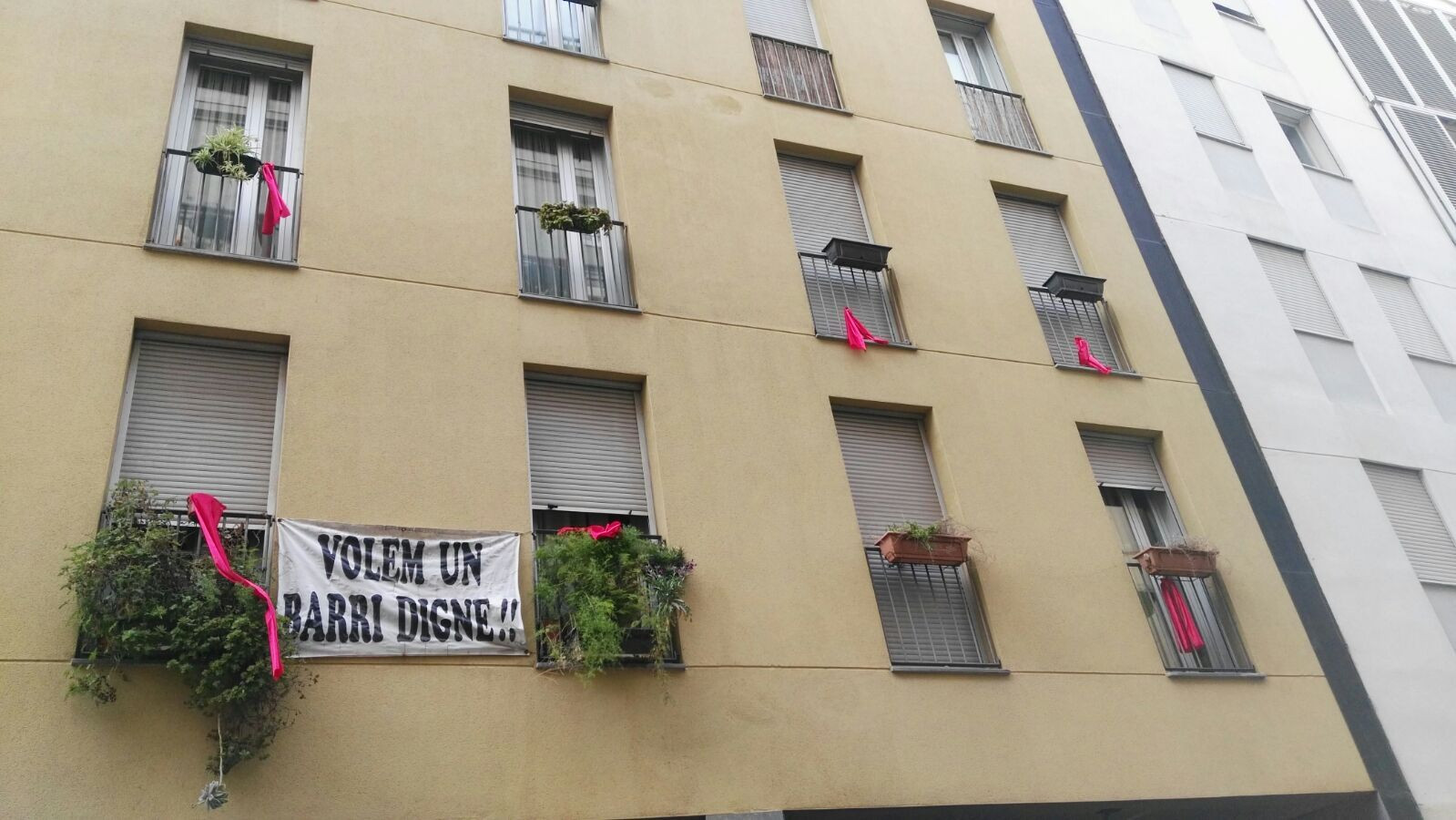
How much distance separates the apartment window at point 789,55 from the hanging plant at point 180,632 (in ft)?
29.2

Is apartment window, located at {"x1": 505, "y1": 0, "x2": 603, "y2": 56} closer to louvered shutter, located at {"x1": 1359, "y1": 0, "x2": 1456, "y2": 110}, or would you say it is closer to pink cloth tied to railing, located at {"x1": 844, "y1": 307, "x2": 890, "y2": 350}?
pink cloth tied to railing, located at {"x1": 844, "y1": 307, "x2": 890, "y2": 350}

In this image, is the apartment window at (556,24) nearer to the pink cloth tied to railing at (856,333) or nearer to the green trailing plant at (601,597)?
the pink cloth tied to railing at (856,333)

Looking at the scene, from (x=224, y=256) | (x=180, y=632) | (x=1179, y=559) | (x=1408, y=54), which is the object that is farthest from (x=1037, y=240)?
(x=1408, y=54)

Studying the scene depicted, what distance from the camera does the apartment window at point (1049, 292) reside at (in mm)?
13656

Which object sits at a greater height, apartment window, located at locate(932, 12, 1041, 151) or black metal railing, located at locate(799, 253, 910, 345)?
apartment window, located at locate(932, 12, 1041, 151)

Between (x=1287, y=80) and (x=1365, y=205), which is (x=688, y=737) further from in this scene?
(x=1287, y=80)

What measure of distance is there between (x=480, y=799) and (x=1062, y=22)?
48.7 feet

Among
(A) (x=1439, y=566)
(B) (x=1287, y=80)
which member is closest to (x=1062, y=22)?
(B) (x=1287, y=80)

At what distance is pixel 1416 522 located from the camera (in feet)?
47.5

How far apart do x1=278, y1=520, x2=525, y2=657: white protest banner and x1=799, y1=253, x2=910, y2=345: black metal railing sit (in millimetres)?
4828

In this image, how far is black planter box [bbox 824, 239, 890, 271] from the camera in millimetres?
12508

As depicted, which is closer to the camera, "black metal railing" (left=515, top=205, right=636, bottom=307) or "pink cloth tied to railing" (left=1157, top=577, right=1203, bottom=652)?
"black metal railing" (left=515, top=205, right=636, bottom=307)

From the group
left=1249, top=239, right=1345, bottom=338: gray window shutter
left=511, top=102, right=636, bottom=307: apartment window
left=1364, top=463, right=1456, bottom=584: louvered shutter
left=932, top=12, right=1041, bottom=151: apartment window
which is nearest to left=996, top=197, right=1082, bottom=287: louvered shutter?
left=932, top=12, right=1041, bottom=151: apartment window

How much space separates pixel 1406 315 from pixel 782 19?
10.7 m
